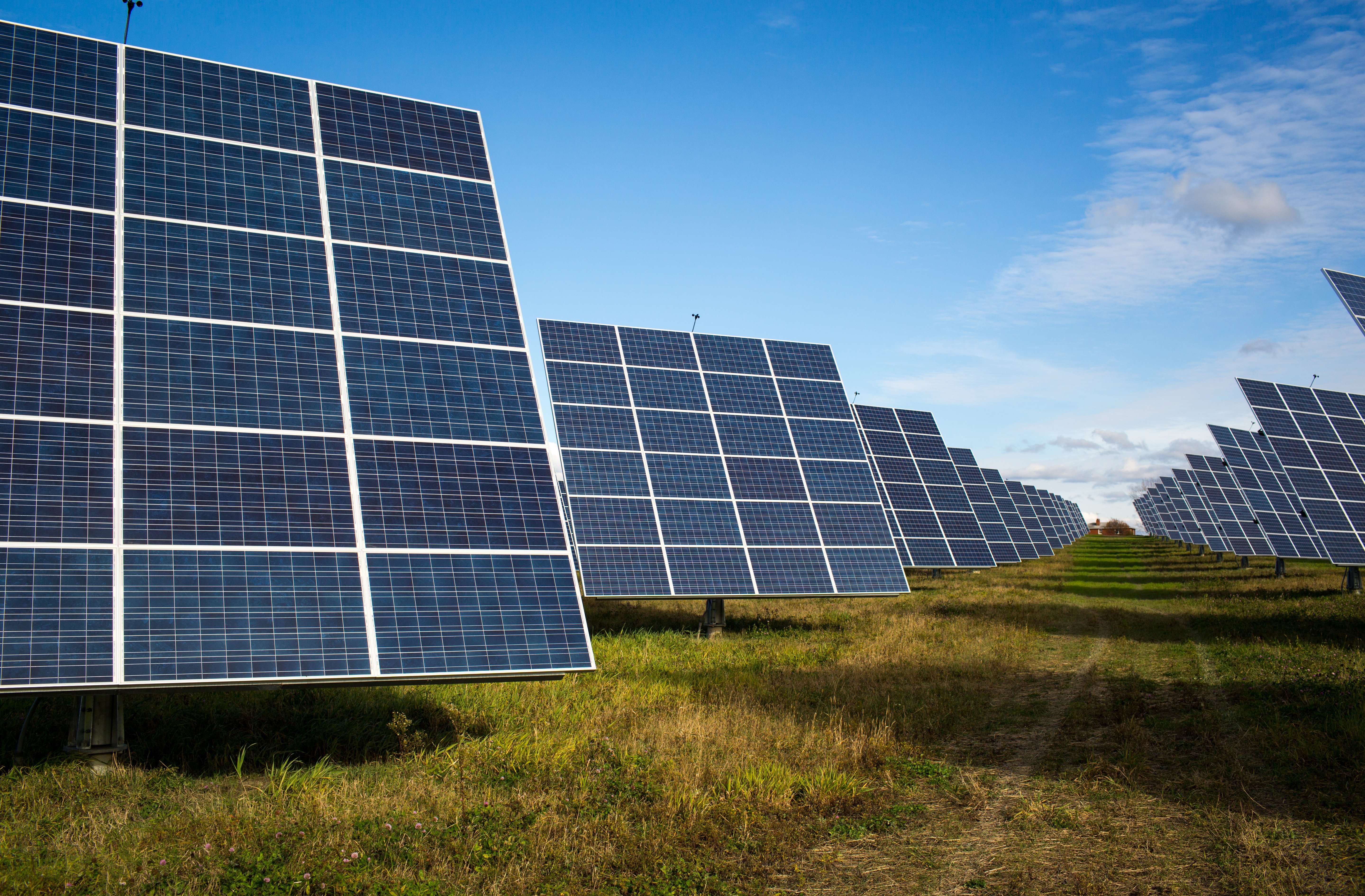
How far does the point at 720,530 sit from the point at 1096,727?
33.1ft

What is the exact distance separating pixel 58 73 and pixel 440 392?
259 inches

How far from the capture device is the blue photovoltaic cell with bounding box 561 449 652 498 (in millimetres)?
20438

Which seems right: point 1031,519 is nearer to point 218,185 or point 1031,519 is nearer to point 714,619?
point 714,619

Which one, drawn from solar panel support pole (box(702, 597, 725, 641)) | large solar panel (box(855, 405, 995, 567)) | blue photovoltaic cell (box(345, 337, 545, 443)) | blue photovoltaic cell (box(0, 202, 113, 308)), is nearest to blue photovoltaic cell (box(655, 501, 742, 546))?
→ solar panel support pole (box(702, 597, 725, 641))

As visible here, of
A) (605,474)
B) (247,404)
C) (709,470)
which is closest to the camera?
(247,404)

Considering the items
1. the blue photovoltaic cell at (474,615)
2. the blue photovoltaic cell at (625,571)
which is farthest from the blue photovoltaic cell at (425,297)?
the blue photovoltaic cell at (625,571)

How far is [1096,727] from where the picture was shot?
472 inches

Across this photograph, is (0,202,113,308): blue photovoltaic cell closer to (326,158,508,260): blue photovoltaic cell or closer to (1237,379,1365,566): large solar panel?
(326,158,508,260): blue photovoltaic cell

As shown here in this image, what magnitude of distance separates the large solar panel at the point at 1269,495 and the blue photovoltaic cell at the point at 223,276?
2833 centimetres

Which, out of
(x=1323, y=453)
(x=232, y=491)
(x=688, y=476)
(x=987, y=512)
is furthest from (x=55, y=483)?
(x=987, y=512)

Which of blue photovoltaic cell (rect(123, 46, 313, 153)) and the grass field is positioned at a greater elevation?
blue photovoltaic cell (rect(123, 46, 313, 153))

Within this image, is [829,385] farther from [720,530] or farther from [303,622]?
[303,622]

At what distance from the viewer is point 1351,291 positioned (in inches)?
778

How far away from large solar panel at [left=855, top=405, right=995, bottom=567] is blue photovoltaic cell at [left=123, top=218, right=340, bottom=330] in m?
26.3
